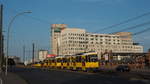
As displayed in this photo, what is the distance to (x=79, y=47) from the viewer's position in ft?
436

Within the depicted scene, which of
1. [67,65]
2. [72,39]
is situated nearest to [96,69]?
[67,65]

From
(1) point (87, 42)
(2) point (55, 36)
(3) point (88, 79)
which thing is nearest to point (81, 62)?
(3) point (88, 79)

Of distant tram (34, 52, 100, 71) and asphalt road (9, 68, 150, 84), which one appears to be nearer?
asphalt road (9, 68, 150, 84)

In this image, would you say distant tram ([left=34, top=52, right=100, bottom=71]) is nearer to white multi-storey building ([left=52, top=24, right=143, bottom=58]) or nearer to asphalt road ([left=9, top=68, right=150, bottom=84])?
asphalt road ([left=9, top=68, right=150, bottom=84])

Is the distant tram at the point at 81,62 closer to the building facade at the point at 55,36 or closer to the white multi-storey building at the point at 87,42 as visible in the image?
the white multi-storey building at the point at 87,42

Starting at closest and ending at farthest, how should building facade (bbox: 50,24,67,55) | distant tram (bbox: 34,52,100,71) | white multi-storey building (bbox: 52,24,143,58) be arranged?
distant tram (bbox: 34,52,100,71), white multi-storey building (bbox: 52,24,143,58), building facade (bbox: 50,24,67,55)

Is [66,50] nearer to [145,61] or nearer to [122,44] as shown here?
[122,44]

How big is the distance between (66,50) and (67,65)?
268 ft

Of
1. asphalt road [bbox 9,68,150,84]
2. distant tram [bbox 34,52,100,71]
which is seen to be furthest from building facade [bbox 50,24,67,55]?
asphalt road [bbox 9,68,150,84]

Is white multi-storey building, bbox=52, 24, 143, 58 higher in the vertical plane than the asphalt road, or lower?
higher

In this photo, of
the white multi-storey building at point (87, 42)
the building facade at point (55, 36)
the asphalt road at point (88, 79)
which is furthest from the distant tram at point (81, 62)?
the building facade at point (55, 36)

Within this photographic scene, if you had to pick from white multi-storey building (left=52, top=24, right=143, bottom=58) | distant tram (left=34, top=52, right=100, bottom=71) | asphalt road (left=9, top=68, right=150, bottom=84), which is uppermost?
white multi-storey building (left=52, top=24, right=143, bottom=58)

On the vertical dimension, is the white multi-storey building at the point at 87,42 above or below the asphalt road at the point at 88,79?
above

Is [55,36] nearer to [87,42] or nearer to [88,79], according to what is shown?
[87,42]
